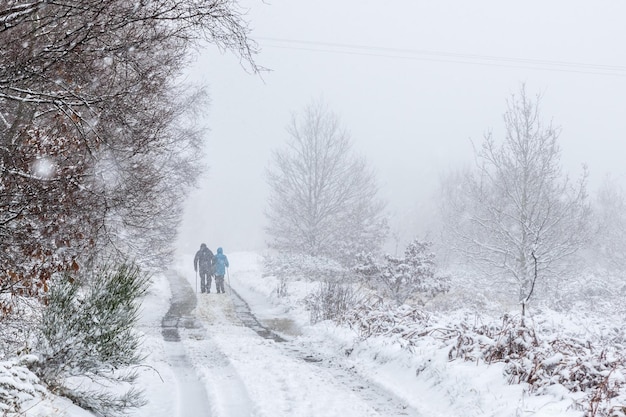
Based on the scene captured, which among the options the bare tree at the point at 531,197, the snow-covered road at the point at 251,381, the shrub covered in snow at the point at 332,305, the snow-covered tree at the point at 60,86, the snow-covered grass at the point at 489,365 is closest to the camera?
the snow-covered tree at the point at 60,86

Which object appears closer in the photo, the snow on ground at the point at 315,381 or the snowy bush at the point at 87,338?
the snowy bush at the point at 87,338

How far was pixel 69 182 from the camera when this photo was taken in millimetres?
5289

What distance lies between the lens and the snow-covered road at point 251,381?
21.5 ft

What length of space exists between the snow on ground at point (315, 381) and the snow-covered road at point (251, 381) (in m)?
0.01

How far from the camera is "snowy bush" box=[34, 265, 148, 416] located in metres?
5.75

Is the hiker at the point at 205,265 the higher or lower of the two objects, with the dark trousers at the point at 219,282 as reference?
higher

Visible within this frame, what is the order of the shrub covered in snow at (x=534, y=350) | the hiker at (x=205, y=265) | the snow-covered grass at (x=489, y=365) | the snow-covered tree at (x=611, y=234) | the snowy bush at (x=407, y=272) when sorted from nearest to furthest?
the shrub covered in snow at (x=534, y=350)
the snow-covered grass at (x=489, y=365)
the snowy bush at (x=407, y=272)
the hiker at (x=205, y=265)
the snow-covered tree at (x=611, y=234)

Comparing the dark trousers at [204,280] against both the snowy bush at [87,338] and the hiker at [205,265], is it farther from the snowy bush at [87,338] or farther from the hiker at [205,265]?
the snowy bush at [87,338]

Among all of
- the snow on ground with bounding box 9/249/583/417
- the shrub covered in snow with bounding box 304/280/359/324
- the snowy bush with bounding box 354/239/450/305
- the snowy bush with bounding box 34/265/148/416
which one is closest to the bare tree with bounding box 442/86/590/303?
the snowy bush with bounding box 354/239/450/305

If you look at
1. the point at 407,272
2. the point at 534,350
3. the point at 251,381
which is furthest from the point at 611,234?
the point at 251,381

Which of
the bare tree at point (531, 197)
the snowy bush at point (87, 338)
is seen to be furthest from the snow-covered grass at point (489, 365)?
the bare tree at point (531, 197)

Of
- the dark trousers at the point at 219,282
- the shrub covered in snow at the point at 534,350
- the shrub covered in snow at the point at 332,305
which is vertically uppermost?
the dark trousers at the point at 219,282

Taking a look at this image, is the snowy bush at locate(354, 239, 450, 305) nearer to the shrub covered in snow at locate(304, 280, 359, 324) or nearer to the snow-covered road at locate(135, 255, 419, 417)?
the shrub covered in snow at locate(304, 280, 359, 324)

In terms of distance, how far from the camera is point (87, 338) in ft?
19.2
